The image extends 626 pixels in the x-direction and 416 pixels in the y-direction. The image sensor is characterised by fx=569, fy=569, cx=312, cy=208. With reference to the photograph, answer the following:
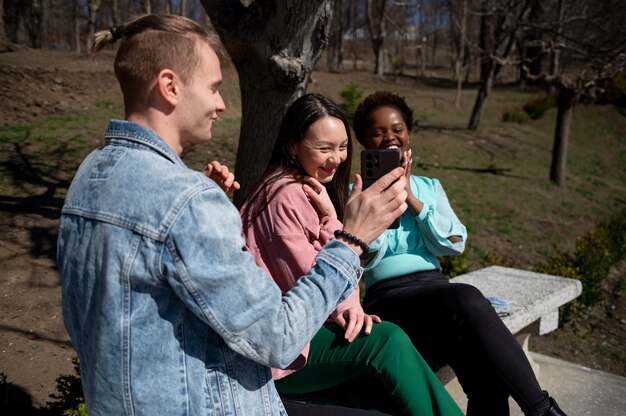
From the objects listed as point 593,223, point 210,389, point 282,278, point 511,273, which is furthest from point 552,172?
point 210,389

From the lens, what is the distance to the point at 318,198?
2.13m

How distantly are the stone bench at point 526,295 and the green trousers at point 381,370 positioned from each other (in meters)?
1.00

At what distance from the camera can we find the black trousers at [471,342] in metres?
2.34

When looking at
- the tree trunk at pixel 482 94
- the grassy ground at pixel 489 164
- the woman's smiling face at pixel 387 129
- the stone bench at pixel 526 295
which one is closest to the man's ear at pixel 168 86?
the grassy ground at pixel 489 164

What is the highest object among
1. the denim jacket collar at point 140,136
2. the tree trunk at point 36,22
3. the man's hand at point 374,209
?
the tree trunk at point 36,22

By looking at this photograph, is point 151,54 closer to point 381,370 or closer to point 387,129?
point 381,370

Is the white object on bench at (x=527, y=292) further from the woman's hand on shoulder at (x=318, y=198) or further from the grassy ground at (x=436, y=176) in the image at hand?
the woman's hand on shoulder at (x=318, y=198)

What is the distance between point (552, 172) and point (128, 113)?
10736mm

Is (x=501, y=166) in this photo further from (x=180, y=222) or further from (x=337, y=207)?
(x=180, y=222)

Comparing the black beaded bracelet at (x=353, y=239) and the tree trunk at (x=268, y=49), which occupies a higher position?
the tree trunk at (x=268, y=49)

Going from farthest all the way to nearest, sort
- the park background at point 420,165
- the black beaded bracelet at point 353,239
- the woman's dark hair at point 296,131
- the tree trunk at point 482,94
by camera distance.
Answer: the tree trunk at point 482,94 < the park background at point 420,165 < the woman's dark hair at point 296,131 < the black beaded bracelet at point 353,239

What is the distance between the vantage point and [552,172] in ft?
35.5

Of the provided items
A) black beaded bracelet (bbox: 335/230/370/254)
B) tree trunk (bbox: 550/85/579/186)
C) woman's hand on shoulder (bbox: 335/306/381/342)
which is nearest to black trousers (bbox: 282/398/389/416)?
woman's hand on shoulder (bbox: 335/306/381/342)

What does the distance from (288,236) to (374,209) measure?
0.55 m
